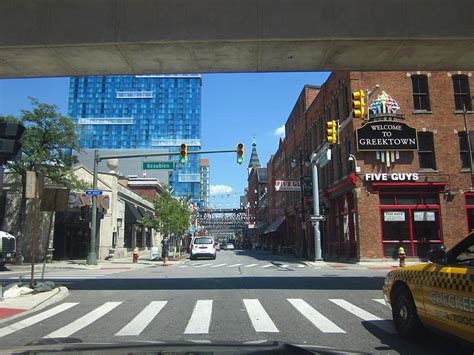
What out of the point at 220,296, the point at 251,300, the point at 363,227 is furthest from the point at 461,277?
the point at 363,227

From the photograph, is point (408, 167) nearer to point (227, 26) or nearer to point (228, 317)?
point (227, 26)

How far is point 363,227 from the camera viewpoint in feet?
90.0

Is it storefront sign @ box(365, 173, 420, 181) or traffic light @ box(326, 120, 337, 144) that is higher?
traffic light @ box(326, 120, 337, 144)

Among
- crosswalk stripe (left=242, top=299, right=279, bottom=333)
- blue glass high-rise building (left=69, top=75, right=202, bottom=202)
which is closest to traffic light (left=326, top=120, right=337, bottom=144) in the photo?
crosswalk stripe (left=242, top=299, right=279, bottom=333)

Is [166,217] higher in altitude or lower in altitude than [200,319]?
higher

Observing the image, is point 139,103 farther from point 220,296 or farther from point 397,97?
point 220,296

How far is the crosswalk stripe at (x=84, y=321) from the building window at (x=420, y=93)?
23512 millimetres

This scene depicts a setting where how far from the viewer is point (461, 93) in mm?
28922

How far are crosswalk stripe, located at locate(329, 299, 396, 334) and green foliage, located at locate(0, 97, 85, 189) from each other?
22.4 meters

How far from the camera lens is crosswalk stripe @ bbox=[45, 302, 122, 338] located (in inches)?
314

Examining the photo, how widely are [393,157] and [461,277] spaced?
22982 millimetres

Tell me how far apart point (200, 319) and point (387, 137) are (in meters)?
21.7

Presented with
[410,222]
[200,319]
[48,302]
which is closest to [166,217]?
[410,222]

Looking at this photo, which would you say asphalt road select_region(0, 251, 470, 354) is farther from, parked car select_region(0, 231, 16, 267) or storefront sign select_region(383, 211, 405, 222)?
storefront sign select_region(383, 211, 405, 222)
